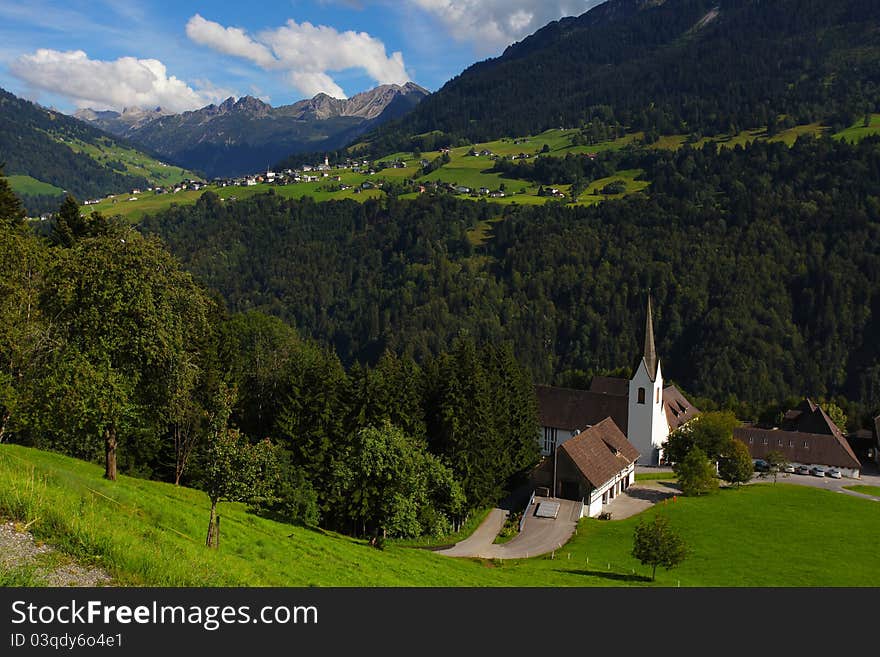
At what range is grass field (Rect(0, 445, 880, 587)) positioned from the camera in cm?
1278

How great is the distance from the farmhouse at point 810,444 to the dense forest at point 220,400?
1359 inches

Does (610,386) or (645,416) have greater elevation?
(610,386)

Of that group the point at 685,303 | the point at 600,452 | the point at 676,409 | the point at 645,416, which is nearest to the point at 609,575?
the point at 600,452

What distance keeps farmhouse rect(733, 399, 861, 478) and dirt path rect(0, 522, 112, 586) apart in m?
80.6

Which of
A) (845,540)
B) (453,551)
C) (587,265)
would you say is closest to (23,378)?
(453,551)

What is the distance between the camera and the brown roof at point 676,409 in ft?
297

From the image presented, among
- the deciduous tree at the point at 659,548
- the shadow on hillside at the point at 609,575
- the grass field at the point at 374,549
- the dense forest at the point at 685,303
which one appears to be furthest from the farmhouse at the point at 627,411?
the dense forest at the point at 685,303

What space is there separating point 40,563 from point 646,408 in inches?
3054

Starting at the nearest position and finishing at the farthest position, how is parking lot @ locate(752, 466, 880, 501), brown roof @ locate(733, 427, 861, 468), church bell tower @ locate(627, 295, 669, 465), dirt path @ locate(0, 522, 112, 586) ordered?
dirt path @ locate(0, 522, 112, 586) < parking lot @ locate(752, 466, 880, 501) < brown roof @ locate(733, 427, 861, 468) < church bell tower @ locate(627, 295, 669, 465)

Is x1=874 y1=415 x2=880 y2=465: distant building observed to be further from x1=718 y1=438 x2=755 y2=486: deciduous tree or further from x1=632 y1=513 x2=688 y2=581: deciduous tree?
x1=632 y1=513 x2=688 y2=581: deciduous tree

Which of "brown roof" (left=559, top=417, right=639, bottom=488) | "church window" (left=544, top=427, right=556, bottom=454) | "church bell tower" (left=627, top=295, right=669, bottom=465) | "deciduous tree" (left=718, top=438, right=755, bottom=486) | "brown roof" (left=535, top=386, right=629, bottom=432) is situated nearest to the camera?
"brown roof" (left=559, top=417, right=639, bottom=488)

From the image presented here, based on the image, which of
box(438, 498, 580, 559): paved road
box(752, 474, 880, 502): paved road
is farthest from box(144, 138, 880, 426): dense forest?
box(438, 498, 580, 559): paved road

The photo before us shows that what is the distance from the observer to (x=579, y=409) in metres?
84.1

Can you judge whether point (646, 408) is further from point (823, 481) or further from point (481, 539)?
point (481, 539)
